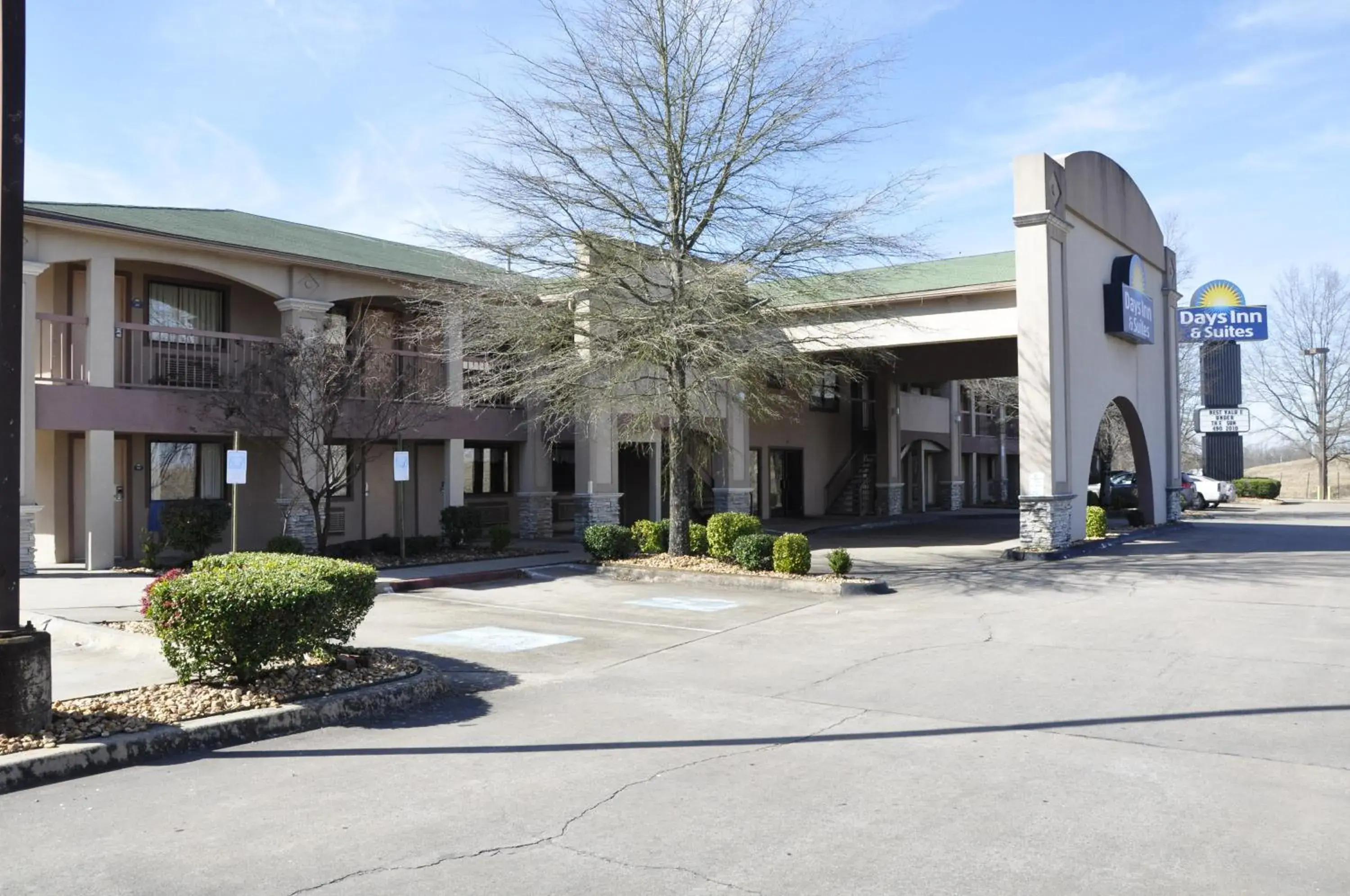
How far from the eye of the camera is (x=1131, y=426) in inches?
1103

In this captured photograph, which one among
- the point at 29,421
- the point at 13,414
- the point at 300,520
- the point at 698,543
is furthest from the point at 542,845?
the point at 300,520

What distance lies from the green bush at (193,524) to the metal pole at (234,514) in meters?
0.28

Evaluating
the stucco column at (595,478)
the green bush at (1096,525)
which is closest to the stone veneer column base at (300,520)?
the stucco column at (595,478)

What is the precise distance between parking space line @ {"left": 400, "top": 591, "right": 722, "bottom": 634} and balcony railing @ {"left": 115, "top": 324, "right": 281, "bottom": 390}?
18.8ft

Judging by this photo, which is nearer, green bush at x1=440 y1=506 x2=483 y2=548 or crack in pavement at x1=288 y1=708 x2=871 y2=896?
crack in pavement at x1=288 y1=708 x2=871 y2=896

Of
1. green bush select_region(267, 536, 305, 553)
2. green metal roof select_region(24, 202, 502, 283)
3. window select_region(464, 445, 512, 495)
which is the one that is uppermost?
green metal roof select_region(24, 202, 502, 283)

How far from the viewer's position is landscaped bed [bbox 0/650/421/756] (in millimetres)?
6688

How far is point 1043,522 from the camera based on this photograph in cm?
2102

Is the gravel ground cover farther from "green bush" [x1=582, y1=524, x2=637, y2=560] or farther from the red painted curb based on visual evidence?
the red painted curb

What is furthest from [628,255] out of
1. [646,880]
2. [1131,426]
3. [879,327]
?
[1131,426]

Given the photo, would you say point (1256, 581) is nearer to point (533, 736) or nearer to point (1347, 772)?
point (1347, 772)

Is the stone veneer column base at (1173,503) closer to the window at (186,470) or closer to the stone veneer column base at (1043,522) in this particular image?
the stone veneer column base at (1043,522)

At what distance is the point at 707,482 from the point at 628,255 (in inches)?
510

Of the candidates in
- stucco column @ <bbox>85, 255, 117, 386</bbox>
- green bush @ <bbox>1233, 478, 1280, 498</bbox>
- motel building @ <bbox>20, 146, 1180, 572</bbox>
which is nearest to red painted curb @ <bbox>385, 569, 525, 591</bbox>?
motel building @ <bbox>20, 146, 1180, 572</bbox>
